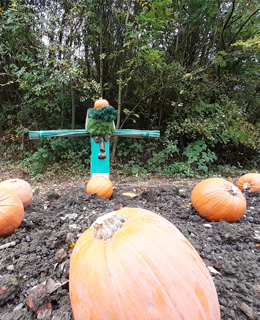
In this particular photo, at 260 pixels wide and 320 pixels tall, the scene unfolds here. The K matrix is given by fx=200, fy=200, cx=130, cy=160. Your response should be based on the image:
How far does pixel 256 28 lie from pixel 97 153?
6784 mm

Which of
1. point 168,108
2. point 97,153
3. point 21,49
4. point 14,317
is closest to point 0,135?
point 21,49

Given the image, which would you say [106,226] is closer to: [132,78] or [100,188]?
[100,188]

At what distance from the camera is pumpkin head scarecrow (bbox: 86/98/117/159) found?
3.86 metres

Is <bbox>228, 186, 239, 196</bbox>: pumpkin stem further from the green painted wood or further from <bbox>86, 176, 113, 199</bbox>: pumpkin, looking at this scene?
the green painted wood

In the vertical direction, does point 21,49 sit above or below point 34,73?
above

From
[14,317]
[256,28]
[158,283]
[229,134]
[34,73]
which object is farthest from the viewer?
[229,134]

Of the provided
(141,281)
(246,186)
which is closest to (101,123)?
(246,186)

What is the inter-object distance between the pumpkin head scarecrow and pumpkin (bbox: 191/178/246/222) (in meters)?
2.16

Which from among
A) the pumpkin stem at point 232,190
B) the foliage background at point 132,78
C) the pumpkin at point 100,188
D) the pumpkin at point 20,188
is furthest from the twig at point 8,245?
the foliage background at point 132,78

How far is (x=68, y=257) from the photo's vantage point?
1.53 m

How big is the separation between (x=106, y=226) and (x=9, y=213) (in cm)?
135

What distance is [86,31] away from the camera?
250 inches

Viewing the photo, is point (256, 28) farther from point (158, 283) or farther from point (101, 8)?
point (158, 283)

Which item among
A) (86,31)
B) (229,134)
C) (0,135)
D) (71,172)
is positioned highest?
(86,31)
